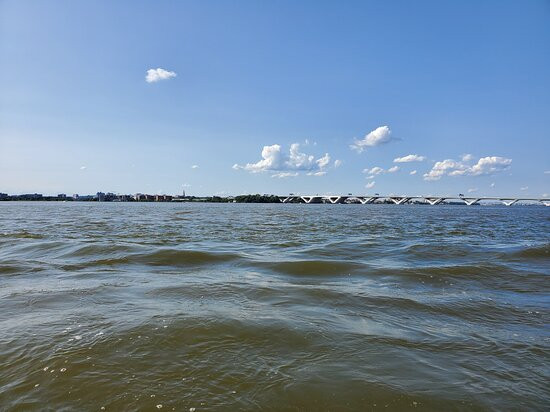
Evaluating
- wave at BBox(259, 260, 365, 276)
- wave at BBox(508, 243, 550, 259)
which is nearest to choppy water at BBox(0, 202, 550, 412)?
wave at BBox(259, 260, 365, 276)

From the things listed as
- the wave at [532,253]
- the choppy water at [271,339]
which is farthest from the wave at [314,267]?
the wave at [532,253]

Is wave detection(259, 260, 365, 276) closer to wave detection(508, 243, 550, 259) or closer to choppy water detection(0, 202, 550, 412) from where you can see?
choppy water detection(0, 202, 550, 412)

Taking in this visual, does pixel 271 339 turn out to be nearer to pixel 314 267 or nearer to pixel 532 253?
pixel 314 267

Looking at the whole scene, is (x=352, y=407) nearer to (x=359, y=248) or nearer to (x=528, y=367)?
(x=528, y=367)

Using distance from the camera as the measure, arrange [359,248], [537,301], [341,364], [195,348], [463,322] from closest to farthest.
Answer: [341,364]
[195,348]
[463,322]
[537,301]
[359,248]

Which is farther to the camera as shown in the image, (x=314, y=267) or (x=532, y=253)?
(x=532, y=253)

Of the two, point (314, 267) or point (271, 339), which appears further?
point (314, 267)

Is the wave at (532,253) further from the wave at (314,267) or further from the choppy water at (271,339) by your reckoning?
the wave at (314,267)

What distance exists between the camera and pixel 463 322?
634 cm

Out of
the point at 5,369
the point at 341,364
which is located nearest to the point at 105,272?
the point at 5,369

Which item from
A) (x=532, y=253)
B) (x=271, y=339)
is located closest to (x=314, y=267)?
(x=271, y=339)

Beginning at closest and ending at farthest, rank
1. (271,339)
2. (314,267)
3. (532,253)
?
(271,339) < (314,267) < (532,253)

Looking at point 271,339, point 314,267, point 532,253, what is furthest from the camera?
point 532,253

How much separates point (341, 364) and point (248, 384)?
125 cm
